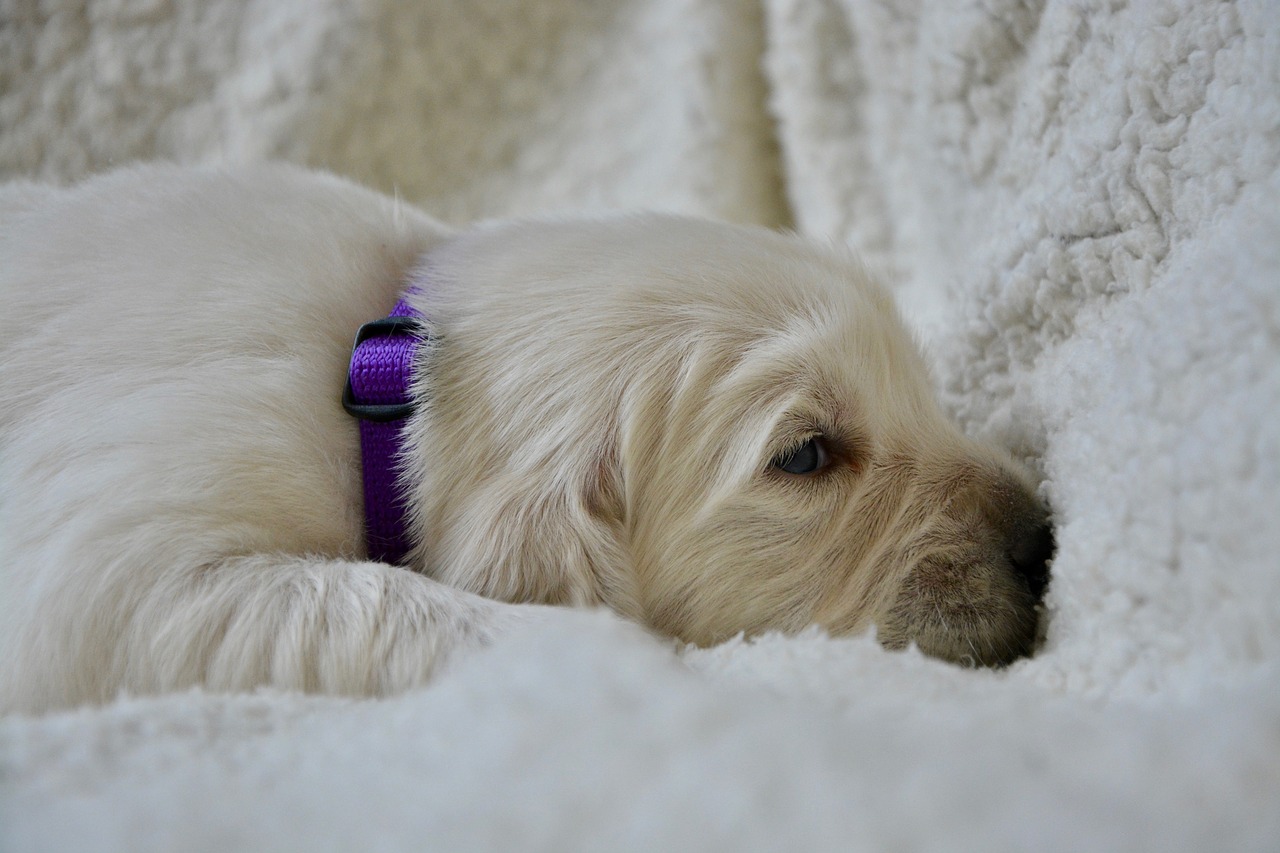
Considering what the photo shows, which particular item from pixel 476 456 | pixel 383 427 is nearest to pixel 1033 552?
pixel 476 456

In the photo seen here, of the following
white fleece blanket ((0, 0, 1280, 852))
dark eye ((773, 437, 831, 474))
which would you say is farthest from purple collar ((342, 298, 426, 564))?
dark eye ((773, 437, 831, 474))

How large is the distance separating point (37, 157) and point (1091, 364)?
7.63 ft

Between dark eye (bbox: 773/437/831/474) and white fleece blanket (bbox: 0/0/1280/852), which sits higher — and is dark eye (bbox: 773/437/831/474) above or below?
below

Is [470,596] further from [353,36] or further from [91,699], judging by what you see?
[353,36]

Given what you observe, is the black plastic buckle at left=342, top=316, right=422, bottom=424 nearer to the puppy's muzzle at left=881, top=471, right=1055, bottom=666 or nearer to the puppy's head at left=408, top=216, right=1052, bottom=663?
the puppy's head at left=408, top=216, right=1052, bottom=663

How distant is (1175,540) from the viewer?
0.92m

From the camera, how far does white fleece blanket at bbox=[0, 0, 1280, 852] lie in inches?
25.6

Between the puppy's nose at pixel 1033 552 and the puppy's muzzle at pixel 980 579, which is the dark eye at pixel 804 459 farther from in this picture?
the puppy's nose at pixel 1033 552

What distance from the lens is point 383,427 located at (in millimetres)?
1367

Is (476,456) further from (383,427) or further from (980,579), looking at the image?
(980,579)

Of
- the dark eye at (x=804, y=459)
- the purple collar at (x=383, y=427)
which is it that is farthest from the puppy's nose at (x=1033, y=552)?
the purple collar at (x=383, y=427)

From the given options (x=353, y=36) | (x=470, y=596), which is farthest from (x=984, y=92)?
(x=353, y=36)

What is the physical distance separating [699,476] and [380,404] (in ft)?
1.44

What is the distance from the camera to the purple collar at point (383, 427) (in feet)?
4.46
